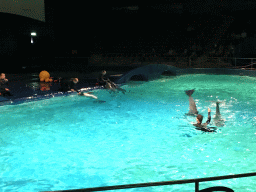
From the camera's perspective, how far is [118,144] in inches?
328

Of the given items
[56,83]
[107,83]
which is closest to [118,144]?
[107,83]

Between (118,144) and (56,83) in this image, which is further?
(56,83)

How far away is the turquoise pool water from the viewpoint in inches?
248

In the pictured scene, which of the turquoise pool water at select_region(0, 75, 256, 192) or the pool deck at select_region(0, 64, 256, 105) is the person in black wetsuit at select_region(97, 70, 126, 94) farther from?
the turquoise pool water at select_region(0, 75, 256, 192)

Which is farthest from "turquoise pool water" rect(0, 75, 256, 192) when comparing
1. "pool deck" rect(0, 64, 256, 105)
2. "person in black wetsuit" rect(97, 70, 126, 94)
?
"person in black wetsuit" rect(97, 70, 126, 94)

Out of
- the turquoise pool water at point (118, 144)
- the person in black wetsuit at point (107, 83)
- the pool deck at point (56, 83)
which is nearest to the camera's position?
the turquoise pool water at point (118, 144)

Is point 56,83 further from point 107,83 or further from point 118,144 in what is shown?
point 118,144

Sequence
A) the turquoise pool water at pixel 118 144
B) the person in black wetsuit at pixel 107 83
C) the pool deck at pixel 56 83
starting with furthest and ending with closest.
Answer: the person in black wetsuit at pixel 107 83 < the pool deck at pixel 56 83 < the turquoise pool water at pixel 118 144

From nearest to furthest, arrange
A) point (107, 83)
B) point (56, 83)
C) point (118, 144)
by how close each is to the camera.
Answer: point (118, 144)
point (107, 83)
point (56, 83)

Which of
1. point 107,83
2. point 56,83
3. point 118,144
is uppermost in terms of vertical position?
point 56,83

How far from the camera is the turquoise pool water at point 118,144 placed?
6302 mm

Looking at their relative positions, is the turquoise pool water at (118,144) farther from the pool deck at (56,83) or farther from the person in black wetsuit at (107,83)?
the person in black wetsuit at (107,83)

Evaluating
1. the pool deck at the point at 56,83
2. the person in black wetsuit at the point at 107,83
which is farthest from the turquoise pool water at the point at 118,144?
the person in black wetsuit at the point at 107,83

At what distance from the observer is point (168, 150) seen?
7812mm
